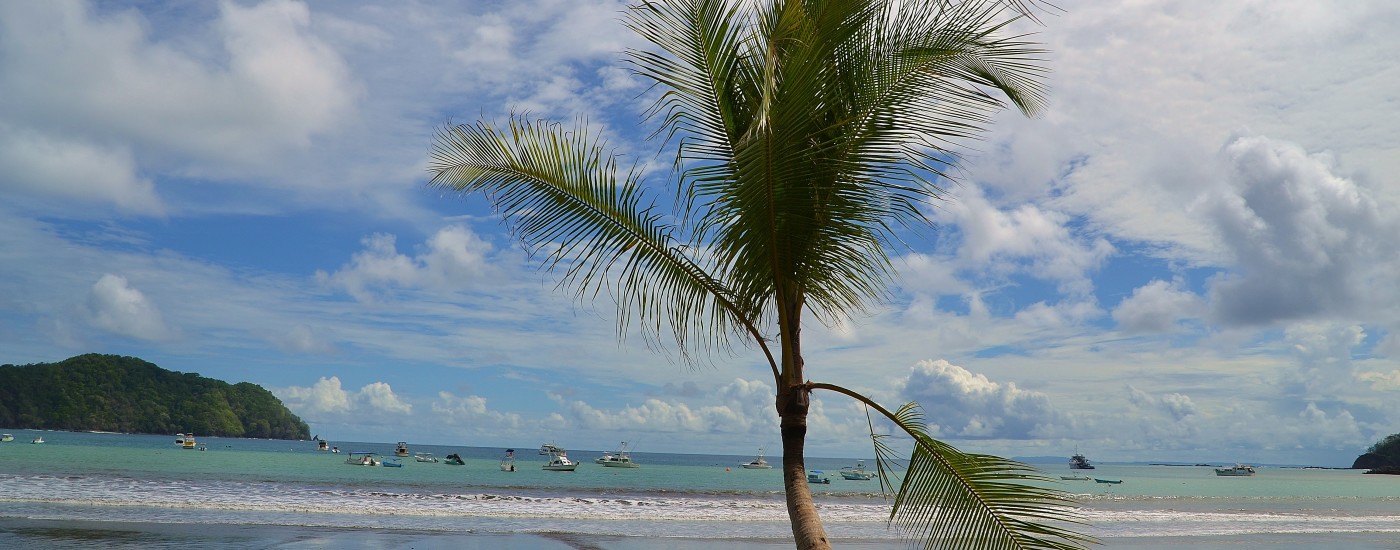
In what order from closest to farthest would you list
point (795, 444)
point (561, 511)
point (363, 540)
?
point (795, 444), point (363, 540), point (561, 511)

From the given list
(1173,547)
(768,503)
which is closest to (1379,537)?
(1173,547)

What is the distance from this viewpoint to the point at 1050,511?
371cm

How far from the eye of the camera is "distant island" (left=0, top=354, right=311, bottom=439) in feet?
378

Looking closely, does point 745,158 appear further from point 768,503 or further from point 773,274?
point 768,503

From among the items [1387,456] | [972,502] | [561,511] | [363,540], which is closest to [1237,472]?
[1387,456]

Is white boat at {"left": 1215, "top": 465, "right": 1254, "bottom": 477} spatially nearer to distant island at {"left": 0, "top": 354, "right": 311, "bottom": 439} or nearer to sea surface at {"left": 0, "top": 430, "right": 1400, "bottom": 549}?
sea surface at {"left": 0, "top": 430, "right": 1400, "bottom": 549}

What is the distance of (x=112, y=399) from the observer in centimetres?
11781

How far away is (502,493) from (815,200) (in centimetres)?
3005

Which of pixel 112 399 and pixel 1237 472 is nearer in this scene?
pixel 1237 472

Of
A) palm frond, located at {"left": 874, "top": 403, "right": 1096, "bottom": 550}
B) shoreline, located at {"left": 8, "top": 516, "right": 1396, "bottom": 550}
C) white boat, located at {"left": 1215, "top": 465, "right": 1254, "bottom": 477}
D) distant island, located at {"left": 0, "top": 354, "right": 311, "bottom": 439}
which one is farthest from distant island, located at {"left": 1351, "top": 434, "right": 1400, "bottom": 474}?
distant island, located at {"left": 0, "top": 354, "right": 311, "bottom": 439}

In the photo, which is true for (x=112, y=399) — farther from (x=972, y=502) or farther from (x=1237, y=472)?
(x=972, y=502)

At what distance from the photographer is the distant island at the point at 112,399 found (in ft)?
378

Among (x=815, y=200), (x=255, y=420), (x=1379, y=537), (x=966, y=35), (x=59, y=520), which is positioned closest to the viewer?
(x=815, y=200)

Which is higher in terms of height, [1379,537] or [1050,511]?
[1050,511]
